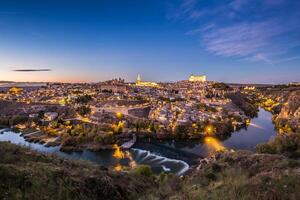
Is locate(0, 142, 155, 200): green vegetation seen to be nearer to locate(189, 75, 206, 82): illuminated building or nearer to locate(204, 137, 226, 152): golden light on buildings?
locate(204, 137, 226, 152): golden light on buildings

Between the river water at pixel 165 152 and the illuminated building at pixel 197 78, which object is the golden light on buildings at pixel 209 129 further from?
the illuminated building at pixel 197 78

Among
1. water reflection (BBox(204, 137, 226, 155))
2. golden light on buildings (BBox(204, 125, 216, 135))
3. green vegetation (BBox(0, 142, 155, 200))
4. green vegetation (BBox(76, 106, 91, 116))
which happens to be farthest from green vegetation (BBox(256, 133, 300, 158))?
green vegetation (BBox(76, 106, 91, 116))

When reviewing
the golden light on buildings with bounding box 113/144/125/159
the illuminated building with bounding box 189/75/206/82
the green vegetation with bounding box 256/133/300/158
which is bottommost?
the golden light on buildings with bounding box 113/144/125/159

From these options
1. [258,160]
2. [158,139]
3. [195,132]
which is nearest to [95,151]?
[158,139]

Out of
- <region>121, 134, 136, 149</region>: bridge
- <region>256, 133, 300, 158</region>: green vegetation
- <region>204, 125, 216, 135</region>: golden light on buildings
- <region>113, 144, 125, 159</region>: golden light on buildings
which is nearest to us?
<region>256, 133, 300, 158</region>: green vegetation

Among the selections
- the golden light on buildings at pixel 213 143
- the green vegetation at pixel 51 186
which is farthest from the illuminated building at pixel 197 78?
the green vegetation at pixel 51 186

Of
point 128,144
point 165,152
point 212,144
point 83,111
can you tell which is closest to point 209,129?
point 212,144

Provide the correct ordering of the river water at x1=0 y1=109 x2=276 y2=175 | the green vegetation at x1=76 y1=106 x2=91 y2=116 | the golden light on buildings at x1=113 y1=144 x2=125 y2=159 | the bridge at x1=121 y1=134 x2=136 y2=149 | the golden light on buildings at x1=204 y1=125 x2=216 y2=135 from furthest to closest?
the green vegetation at x1=76 y1=106 x2=91 y2=116 < the golden light on buildings at x1=204 y1=125 x2=216 y2=135 < the bridge at x1=121 y1=134 x2=136 y2=149 < the golden light on buildings at x1=113 y1=144 x2=125 y2=159 < the river water at x1=0 y1=109 x2=276 y2=175

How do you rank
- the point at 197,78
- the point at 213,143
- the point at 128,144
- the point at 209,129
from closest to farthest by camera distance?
the point at 128,144
the point at 213,143
the point at 209,129
the point at 197,78

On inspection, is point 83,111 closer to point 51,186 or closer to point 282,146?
point 282,146
